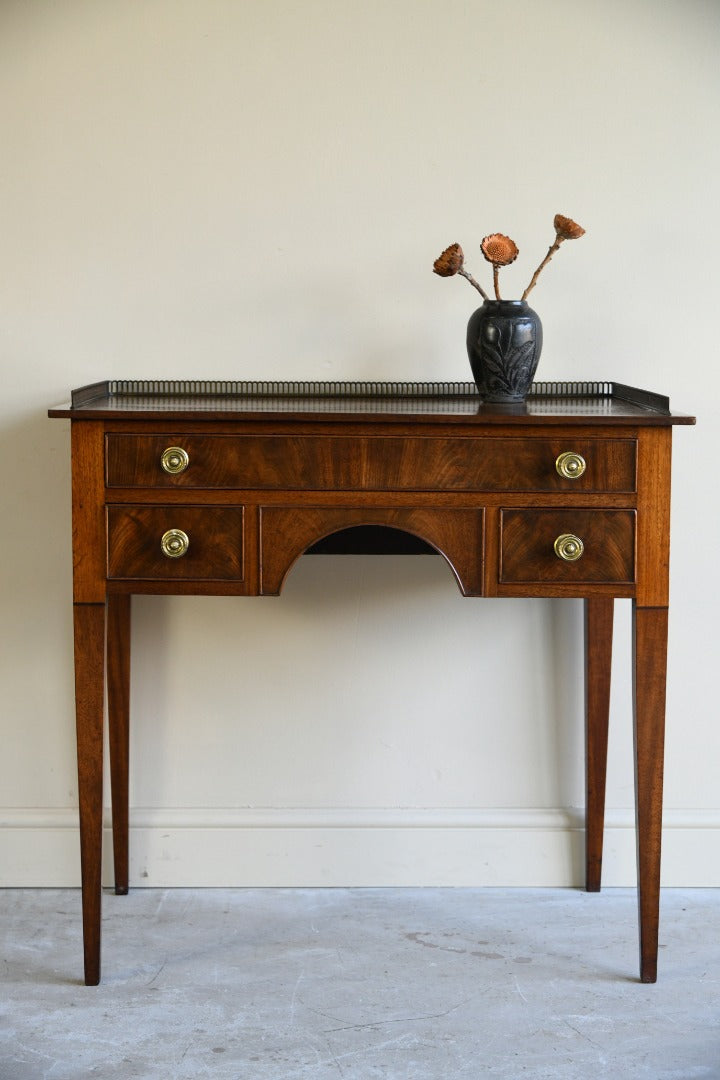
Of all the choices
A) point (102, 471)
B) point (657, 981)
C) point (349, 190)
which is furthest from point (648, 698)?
point (349, 190)

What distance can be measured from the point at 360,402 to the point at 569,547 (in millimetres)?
585

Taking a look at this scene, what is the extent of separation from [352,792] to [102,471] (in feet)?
3.27

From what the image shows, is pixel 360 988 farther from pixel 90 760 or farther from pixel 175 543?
pixel 175 543

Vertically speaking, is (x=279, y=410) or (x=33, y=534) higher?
(x=279, y=410)

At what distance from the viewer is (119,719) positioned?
8.24ft

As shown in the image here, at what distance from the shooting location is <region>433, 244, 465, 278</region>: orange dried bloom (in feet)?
7.33

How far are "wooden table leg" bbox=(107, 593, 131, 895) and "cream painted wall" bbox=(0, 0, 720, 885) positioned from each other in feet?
0.20

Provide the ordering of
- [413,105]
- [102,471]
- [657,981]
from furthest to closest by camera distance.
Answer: [413,105], [657,981], [102,471]

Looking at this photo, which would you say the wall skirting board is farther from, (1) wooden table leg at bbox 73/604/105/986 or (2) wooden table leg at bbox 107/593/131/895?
(1) wooden table leg at bbox 73/604/105/986

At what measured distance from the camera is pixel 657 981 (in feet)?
7.10

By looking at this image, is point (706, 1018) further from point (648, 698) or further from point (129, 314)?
point (129, 314)

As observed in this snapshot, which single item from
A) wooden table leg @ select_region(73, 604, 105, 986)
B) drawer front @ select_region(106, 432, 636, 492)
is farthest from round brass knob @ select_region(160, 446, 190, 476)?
wooden table leg @ select_region(73, 604, 105, 986)

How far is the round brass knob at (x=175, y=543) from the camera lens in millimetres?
2023

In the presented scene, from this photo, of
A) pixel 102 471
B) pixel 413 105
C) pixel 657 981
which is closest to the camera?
pixel 102 471
